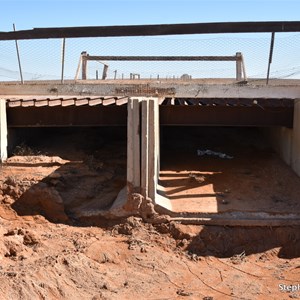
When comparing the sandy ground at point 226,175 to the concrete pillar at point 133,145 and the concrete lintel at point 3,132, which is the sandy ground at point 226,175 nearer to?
the concrete pillar at point 133,145

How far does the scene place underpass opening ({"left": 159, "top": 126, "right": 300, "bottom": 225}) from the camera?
9289 millimetres

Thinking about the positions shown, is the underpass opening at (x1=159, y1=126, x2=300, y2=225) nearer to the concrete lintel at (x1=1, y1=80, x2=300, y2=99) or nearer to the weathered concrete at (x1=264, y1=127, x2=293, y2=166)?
the weathered concrete at (x1=264, y1=127, x2=293, y2=166)

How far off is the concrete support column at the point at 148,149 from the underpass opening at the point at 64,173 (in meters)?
1.08

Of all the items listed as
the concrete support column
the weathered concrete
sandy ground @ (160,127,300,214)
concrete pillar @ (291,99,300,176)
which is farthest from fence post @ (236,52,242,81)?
the concrete support column

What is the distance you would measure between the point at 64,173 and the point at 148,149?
2364mm

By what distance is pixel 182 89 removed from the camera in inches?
477

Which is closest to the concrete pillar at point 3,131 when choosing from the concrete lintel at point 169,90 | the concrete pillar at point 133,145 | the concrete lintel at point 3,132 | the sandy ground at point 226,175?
the concrete lintel at point 3,132

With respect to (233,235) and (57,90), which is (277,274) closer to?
(233,235)

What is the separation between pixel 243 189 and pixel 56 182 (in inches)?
170

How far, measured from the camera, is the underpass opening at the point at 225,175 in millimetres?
9289

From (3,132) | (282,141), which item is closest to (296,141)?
(282,141)

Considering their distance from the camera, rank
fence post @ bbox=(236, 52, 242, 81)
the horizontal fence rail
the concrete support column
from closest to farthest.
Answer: the horizontal fence rail → the concrete support column → fence post @ bbox=(236, 52, 242, 81)

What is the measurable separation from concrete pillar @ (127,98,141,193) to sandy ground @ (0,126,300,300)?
0.76 metres

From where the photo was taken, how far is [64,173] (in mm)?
10195
